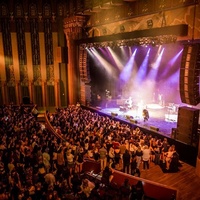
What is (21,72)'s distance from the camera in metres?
21.8

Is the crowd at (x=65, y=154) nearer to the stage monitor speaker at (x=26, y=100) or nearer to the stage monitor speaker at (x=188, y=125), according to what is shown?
the stage monitor speaker at (x=188, y=125)

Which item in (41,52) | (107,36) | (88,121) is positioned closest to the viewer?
(88,121)

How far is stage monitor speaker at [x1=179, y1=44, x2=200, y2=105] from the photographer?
9.47 m

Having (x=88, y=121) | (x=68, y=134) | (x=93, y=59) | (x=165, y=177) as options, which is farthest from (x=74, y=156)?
(x=93, y=59)

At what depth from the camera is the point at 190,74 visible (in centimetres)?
972

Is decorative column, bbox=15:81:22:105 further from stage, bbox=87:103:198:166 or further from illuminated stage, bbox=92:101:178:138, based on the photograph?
illuminated stage, bbox=92:101:178:138

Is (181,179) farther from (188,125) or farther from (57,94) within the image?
(57,94)

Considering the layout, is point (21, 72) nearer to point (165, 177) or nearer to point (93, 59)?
point (93, 59)

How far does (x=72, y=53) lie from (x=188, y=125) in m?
12.9

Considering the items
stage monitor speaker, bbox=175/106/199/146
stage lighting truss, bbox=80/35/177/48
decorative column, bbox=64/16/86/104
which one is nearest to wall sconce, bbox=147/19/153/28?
stage lighting truss, bbox=80/35/177/48

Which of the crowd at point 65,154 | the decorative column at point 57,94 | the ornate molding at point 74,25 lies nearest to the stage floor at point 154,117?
the crowd at point 65,154

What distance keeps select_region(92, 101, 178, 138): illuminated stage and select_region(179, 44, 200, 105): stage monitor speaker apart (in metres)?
3.07

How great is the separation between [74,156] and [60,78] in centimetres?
1360

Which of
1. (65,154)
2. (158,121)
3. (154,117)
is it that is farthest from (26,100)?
(65,154)
